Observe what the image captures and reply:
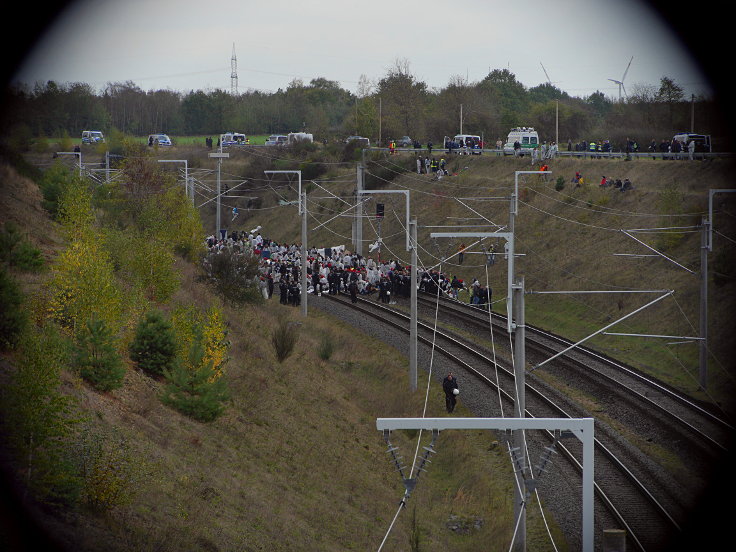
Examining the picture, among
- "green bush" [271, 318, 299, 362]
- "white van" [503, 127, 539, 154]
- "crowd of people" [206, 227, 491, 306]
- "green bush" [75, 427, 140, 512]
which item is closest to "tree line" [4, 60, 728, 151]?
"white van" [503, 127, 539, 154]

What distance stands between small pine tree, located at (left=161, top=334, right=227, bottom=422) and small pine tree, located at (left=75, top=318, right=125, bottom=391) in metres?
1.64

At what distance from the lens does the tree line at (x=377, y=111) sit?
211ft

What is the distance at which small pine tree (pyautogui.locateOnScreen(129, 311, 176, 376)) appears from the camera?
2222cm

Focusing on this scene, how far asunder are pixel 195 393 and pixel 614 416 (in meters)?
11.9

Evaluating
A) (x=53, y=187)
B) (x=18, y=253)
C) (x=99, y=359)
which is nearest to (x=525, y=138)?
(x=53, y=187)

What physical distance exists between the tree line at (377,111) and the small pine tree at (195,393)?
102 ft

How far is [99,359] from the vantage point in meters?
18.6

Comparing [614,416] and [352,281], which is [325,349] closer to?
[352,281]

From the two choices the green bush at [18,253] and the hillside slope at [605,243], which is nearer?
the green bush at [18,253]

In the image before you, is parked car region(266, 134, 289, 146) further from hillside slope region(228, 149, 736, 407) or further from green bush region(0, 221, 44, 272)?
green bush region(0, 221, 44, 272)

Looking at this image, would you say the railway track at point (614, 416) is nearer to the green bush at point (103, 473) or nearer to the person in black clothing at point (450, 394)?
the person in black clothing at point (450, 394)

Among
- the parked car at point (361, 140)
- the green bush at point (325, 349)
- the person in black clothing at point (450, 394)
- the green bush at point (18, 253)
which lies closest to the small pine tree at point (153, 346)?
the green bush at point (18, 253)

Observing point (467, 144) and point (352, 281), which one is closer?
point (352, 281)

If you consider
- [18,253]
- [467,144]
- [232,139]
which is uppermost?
[232,139]
